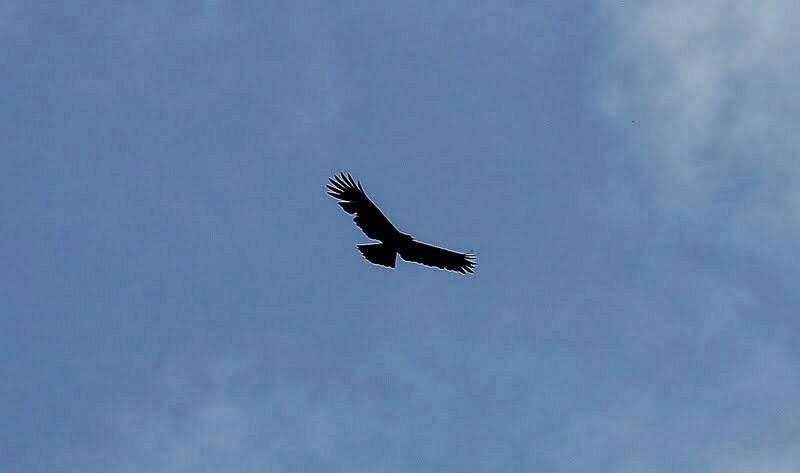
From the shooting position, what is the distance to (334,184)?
1855 inches

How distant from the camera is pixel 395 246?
47719 millimetres

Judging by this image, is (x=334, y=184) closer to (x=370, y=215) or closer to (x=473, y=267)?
(x=370, y=215)

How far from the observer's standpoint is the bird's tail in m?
47.5

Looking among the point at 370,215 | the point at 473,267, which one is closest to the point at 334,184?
the point at 370,215

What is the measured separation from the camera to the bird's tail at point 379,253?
47.5 m

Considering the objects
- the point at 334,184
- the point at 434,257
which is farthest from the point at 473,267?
the point at 334,184

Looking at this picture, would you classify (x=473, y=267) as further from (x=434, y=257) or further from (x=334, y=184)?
(x=334, y=184)

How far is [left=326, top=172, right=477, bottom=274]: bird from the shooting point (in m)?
47.0

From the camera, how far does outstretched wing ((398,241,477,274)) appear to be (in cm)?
4800

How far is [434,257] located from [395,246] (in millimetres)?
1554

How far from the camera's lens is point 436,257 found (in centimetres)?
4862

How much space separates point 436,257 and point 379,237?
218 centimetres

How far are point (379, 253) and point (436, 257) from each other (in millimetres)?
2047

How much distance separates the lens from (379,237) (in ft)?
156
